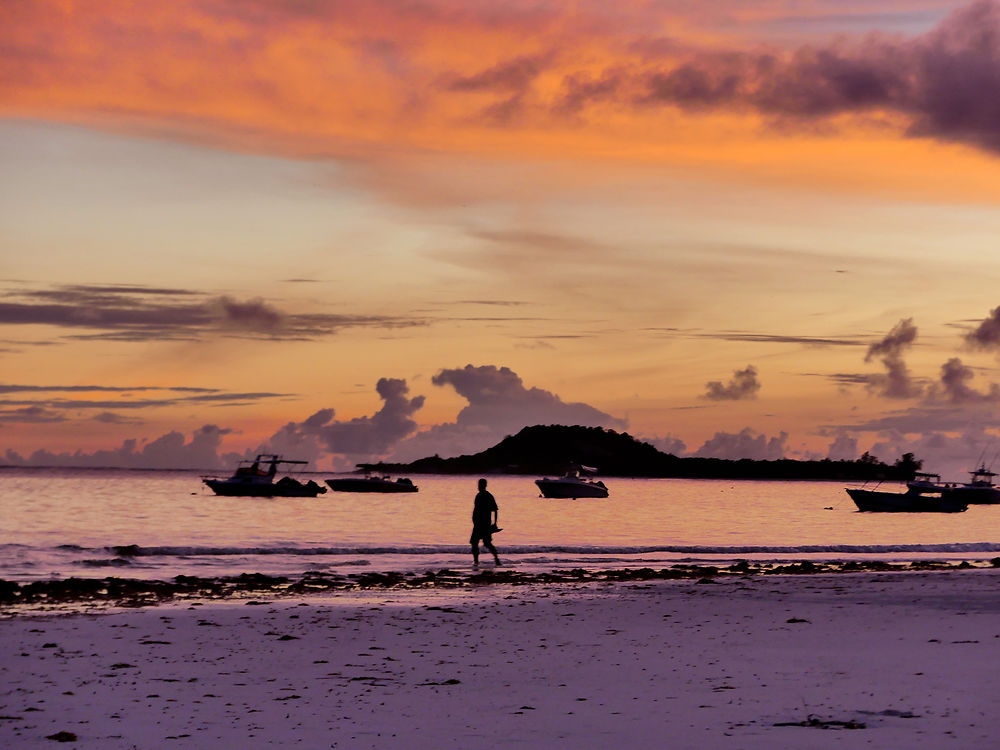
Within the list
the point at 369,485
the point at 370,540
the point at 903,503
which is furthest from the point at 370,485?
the point at 370,540

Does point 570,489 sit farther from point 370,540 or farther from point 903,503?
point 370,540

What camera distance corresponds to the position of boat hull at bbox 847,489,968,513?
3917 inches

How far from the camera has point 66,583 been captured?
84.6 feet

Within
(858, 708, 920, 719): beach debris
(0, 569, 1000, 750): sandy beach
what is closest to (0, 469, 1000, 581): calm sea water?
(0, 569, 1000, 750): sandy beach

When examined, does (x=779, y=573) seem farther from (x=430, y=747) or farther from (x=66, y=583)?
(x=430, y=747)

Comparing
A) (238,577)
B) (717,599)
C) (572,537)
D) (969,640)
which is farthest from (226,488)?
(969,640)

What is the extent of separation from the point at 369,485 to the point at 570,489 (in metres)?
34.3

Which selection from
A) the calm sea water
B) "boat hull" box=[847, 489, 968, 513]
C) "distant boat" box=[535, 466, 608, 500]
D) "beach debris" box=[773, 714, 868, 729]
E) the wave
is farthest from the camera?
"distant boat" box=[535, 466, 608, 500]

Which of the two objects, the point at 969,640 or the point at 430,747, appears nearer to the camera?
the point at 430,747

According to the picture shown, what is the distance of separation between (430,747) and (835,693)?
492 cm

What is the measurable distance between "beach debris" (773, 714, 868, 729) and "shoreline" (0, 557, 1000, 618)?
51.3 ft

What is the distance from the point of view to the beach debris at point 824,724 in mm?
10109

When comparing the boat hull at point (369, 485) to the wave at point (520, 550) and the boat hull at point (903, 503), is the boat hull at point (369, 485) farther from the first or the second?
the wave at point (520, 550)

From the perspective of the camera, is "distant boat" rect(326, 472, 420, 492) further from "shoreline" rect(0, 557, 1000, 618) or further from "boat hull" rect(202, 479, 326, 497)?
"shoreline" rect(0, 557, 1000, 618)
